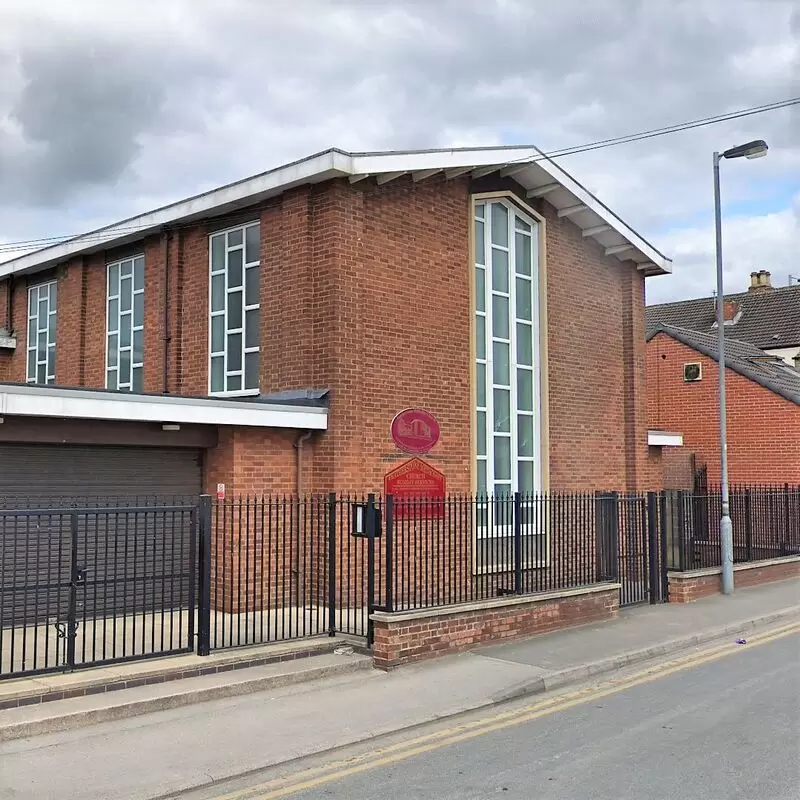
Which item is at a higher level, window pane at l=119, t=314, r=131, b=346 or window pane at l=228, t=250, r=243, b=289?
window pane at l=228, t=250, r=243, b=289


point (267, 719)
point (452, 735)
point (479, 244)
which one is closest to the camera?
point (452, 735)

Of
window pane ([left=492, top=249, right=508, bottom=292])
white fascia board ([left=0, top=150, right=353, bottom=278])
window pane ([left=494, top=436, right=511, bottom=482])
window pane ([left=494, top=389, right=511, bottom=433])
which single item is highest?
white fascia board ([left=0, top=150, right=353, bottom=278])

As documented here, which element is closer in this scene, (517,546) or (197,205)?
(517,546)

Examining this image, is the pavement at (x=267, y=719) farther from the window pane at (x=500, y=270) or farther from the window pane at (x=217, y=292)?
the window pane at (x=217, y=292)

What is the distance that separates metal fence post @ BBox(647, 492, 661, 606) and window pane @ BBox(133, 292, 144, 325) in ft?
31.1

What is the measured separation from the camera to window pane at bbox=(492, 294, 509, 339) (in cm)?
1545

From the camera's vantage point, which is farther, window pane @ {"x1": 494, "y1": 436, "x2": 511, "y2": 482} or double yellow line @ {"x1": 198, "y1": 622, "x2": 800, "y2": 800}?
window pane @ {"x1": 494, "y1": 436, "x2": 511, "y2": 482}

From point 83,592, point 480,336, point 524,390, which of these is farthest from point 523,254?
point 83,592

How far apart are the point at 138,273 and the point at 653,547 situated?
10.3 metres

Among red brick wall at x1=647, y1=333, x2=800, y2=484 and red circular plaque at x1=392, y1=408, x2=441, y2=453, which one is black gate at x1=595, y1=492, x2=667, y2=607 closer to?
red circular plaque at x1=392, y1=408, x2=441, y2=453

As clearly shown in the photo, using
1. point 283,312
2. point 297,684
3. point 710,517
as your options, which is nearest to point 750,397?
point 710,517

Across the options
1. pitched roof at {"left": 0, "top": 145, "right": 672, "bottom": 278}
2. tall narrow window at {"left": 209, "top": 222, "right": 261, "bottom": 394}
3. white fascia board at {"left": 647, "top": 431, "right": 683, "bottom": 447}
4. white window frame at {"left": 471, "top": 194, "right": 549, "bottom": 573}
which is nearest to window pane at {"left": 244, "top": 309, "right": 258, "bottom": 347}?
tall narrow window at {"left": 209, "top": 222, "right": 261, "bottom": 394}

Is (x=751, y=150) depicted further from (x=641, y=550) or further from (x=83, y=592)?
(x=83, y=592)

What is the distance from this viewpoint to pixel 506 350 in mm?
15617
